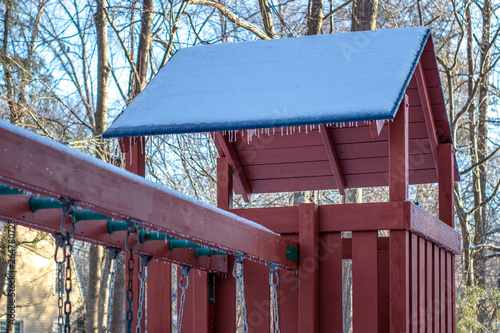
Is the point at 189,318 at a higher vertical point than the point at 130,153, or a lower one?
lower

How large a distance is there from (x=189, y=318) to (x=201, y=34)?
28.3ft

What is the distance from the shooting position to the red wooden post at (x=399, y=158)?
4910 mm

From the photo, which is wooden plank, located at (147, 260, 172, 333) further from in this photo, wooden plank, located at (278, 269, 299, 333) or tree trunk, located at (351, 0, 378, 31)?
tree trunk, located at (351, 0, 378, 31)

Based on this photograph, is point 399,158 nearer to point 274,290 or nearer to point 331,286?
point 331,286

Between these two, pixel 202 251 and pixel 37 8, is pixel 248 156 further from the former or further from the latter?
pixel 37 8

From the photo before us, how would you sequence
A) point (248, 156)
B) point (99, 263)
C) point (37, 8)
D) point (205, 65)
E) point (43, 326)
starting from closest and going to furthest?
point (205, 65), point (248, 156), point (99, 263), point (37, 8), point (43, 326)

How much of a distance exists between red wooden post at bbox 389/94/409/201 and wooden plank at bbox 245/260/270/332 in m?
1.16

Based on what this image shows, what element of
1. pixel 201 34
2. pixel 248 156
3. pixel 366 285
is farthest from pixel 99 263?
pixel 366 285

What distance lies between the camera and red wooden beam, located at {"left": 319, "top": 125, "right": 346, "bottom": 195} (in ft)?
20.4

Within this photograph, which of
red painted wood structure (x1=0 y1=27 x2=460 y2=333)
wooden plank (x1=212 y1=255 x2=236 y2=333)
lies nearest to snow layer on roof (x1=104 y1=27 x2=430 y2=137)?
red painted wood structure (x1=0 y1=27 x2=460 y2=333)

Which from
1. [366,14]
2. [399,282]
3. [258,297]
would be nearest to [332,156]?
[258,297]

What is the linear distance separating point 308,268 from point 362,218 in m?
0.51

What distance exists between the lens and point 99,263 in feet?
38.1

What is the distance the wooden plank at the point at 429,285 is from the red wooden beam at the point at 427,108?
3.19ft
